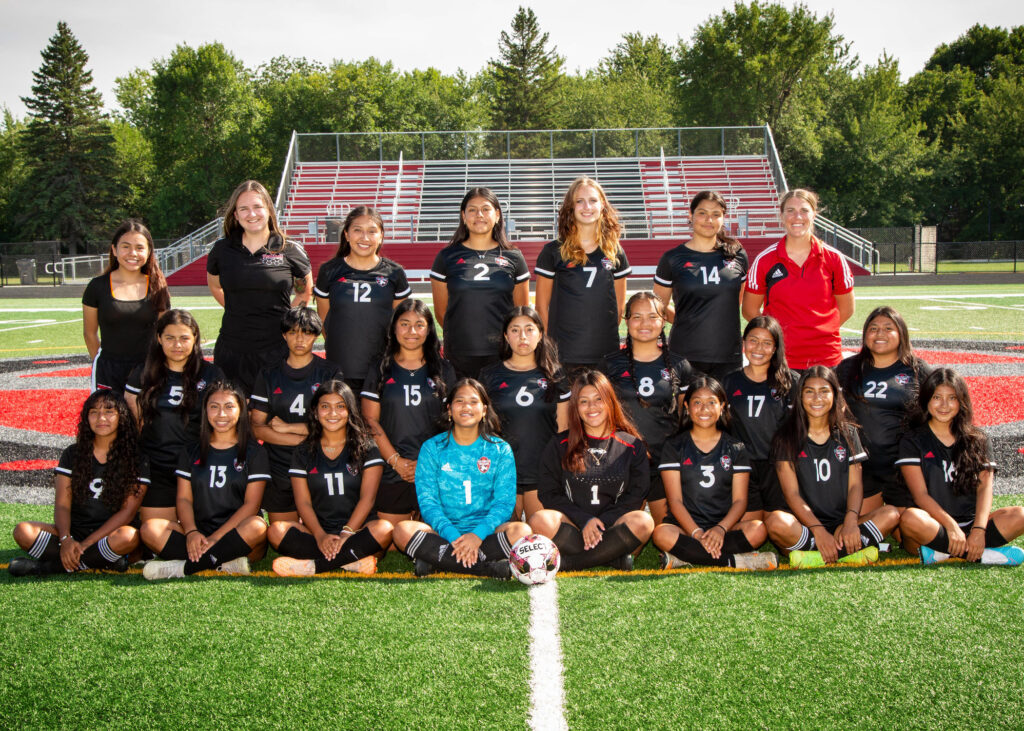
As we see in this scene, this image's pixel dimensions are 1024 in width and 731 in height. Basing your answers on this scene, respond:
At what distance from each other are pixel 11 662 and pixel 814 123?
166ft

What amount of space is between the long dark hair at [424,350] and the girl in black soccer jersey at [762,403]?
155 cm

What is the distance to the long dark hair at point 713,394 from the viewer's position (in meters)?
4.11

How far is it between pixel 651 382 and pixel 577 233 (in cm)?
95

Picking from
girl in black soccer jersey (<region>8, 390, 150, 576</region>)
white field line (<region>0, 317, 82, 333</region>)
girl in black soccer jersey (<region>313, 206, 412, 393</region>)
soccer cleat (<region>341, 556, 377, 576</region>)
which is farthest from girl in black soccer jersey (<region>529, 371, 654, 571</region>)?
white field line (<region>0, 317, 82, 333</region>)

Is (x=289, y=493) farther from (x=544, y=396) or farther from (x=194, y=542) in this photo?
(x=544, y=396)

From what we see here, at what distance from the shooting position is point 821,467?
13.4 feet

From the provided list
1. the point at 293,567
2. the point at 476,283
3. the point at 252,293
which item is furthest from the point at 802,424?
the point at 252,293

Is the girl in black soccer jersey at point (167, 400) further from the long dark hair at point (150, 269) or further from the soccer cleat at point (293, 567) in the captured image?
the soccer cleat at point (293, 567)

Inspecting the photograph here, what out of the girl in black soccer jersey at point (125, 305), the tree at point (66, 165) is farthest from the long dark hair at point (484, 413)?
the tree at point (66, 165)

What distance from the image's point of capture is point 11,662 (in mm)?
3023

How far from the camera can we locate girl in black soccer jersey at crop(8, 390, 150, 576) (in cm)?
391

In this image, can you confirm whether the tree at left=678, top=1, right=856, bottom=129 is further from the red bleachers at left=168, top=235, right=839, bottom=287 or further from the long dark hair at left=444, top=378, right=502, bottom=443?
the long dark hair at left=444, top=378, right=502, bottom=443

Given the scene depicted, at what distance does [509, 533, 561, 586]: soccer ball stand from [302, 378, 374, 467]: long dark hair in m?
0.93

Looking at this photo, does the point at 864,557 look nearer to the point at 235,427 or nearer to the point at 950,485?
the point at 950,485
